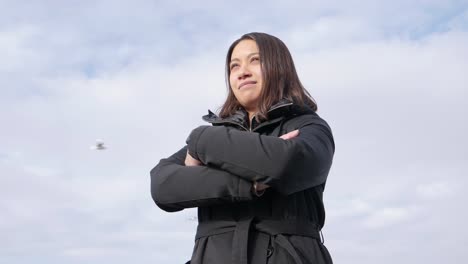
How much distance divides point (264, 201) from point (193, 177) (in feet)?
1.39

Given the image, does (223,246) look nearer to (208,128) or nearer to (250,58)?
(208,128)

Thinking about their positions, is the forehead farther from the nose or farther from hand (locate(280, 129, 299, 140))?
hand (locate(280, 129, 299, 140))

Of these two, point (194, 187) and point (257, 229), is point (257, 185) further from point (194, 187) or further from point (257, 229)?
point (194, 187)

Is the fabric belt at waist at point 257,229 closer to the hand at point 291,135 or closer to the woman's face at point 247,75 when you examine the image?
the hand at point 291,135

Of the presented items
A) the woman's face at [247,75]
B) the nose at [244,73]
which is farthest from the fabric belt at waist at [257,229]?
the nose at [244,73]

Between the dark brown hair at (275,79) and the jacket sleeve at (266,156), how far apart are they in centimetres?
41

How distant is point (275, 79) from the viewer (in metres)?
4.07

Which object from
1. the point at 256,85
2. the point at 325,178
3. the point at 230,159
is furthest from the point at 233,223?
the point at 256,85

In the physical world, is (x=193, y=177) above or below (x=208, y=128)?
below

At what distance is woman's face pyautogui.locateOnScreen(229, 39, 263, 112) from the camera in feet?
13.5

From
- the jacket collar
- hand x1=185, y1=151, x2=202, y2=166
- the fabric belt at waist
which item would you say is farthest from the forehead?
the fabric belt at waist

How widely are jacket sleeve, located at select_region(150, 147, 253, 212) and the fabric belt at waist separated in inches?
6.0

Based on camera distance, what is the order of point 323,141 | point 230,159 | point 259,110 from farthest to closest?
point 259,110 < point 323,141 < point 230,159

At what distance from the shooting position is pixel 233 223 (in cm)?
355
